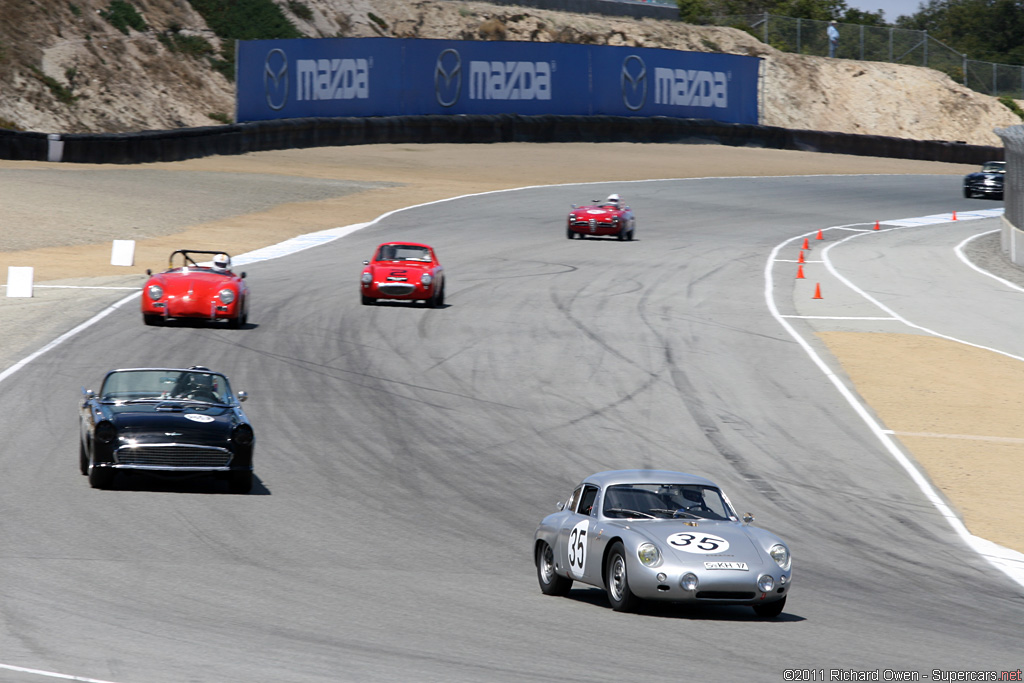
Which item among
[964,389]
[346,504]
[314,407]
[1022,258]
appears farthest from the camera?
[1022,258]

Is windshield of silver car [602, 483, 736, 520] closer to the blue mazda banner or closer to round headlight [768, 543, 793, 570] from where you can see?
round headlight [768, 543, 793, 570]

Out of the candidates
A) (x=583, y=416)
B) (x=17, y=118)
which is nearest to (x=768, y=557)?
(x=583, y=416)

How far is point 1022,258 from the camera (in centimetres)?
3700

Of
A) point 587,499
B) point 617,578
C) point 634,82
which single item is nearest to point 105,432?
point 587,499

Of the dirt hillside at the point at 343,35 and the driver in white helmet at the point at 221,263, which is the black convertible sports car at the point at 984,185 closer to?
the dirt hillside at the point at 343,35

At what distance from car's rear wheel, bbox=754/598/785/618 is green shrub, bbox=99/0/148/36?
2090 inches

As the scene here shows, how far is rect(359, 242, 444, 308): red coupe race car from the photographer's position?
26.5 metres

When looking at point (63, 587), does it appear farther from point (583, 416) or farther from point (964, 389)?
point (964, 389)

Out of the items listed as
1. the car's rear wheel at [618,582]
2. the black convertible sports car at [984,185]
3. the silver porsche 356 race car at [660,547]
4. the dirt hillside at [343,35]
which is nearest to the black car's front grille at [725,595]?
the silver porsche 356 race car at [660,547]

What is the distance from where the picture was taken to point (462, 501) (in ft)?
45.9

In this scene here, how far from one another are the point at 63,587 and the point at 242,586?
1.31 meters

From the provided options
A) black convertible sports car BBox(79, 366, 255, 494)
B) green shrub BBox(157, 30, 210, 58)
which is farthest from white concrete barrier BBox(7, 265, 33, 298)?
green shrub BBox(157, 30, 210, 58)

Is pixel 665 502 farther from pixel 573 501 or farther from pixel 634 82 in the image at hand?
pixel 634 82

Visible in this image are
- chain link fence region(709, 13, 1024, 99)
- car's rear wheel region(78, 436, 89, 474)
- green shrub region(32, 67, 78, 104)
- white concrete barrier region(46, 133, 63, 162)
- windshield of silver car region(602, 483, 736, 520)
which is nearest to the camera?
windshield of silver car region(602, 483, 736, 520)
